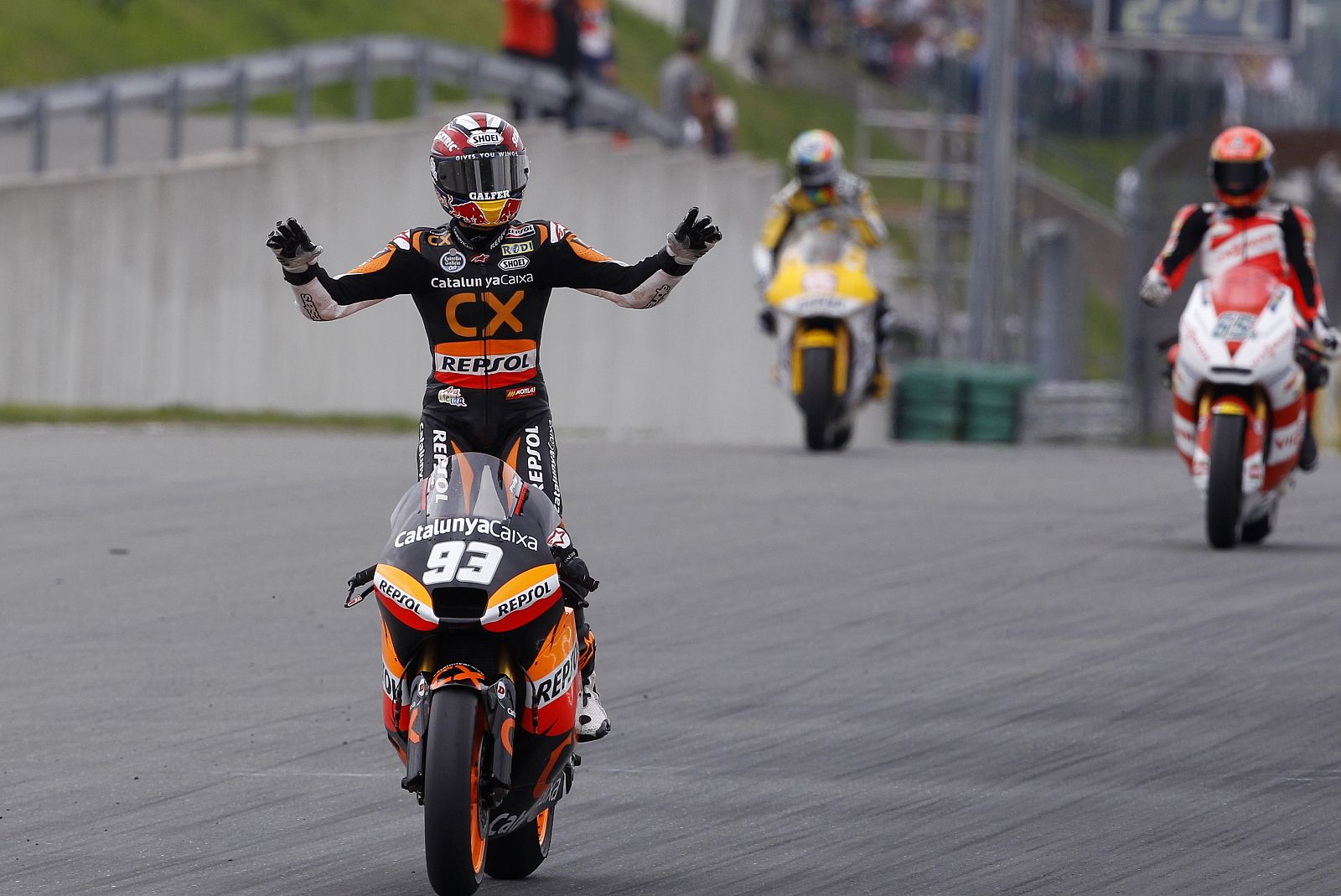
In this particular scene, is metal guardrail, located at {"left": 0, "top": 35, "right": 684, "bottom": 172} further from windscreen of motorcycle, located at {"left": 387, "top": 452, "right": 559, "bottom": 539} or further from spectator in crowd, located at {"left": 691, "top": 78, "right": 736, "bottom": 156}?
windscreen of motorcycle, located at {"left": 387, "top": 452, "right": 559, "bottom": 539}

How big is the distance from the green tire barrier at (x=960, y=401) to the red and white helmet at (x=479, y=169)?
50.0 ft

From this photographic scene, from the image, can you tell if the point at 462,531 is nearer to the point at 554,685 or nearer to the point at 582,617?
the point at 554,685

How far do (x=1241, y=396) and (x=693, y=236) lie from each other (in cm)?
638

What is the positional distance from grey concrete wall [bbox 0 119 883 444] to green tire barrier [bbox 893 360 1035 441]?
216cm

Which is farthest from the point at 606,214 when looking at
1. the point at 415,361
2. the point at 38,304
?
the point at 38,304

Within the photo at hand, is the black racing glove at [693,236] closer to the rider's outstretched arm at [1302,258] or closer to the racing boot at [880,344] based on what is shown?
the rider's outstretched arm at [1302,258]

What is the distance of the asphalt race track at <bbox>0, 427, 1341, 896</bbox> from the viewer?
6422 mm

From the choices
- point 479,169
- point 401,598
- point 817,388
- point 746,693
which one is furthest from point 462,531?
point 817,388

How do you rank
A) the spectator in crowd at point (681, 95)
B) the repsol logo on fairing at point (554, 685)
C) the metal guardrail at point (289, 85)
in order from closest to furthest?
1. the repsol logo on fairing at point (554, 685)
2. the metal guardrail at point (289, 85)
3. the spectator in crowd at point (681, 95)

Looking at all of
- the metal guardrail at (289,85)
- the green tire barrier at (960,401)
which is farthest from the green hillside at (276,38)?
the green tire barrier at (960,401)

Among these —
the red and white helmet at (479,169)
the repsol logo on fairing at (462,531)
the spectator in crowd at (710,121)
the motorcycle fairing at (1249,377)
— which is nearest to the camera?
the repsol logo on fairing at (462,531)

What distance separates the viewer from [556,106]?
25.1m

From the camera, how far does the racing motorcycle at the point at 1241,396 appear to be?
Result: 39.8 feet

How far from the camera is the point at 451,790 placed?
558 centimetres
